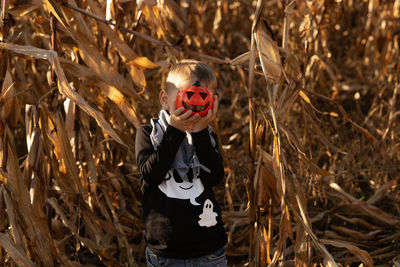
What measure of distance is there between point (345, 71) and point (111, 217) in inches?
69.3

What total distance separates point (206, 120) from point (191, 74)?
113mm

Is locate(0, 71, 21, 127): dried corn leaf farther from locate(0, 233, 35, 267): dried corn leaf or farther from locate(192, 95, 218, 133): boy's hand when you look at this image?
locate(192, 95, 218, 133): boy's hand

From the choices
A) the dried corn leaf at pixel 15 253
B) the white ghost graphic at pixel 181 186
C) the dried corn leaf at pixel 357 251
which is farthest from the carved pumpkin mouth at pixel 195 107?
the dried corn leaf at pixel 15 253

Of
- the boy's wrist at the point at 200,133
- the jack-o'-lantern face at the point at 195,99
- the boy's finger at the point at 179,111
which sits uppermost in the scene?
the jack-o'-lantern face at the point at 195,99

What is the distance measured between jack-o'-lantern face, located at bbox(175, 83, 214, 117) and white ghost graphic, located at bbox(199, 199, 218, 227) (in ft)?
0.73

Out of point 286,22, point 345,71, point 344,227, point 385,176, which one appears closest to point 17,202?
point 286,22

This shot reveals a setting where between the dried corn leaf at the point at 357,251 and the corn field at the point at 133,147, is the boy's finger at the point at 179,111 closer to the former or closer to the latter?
the corn field at the point at 133,147

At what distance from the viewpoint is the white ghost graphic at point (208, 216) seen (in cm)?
127

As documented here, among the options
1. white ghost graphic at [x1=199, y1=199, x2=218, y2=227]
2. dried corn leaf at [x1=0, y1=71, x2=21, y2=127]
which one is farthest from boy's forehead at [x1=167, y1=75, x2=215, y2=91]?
dried corn leaf at [x1=0, y1=71, x2=21, y2=127]

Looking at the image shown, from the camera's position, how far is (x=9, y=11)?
1.41 meters

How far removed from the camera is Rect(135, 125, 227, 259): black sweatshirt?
4.06 ft

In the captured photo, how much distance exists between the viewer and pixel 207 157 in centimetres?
127

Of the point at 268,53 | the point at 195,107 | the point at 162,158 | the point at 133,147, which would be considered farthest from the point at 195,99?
the point at 133,147

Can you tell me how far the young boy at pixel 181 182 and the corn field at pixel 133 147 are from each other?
0.12m
